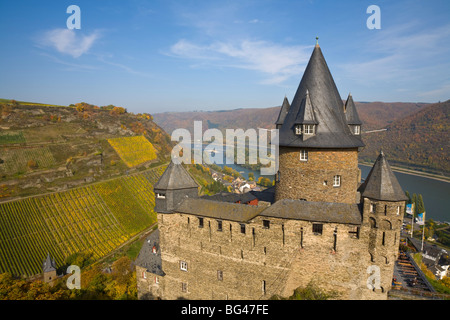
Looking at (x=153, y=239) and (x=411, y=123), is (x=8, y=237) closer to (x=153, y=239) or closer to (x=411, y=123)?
(x=153, y=239)

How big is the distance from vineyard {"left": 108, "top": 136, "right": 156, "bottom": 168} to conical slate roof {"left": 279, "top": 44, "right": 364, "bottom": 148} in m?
62.0

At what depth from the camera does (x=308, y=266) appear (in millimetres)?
15875

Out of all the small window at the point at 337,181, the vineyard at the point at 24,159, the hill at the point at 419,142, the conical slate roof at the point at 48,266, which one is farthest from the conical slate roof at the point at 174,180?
the hill at the point at 419,142

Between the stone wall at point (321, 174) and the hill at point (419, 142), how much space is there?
→ 4975 inches

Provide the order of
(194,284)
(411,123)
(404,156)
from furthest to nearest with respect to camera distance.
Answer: (411,123) → (404,156) → (194,284)

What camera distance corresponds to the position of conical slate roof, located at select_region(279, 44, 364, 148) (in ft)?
49.5

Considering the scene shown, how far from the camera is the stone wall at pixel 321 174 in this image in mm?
15289

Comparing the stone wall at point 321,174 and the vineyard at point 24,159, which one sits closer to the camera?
the stone wall at point 321,174

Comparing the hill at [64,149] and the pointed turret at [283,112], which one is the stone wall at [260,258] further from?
the hill at [64,149]

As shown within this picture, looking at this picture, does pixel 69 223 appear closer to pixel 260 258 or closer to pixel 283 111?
pixel 260 258
